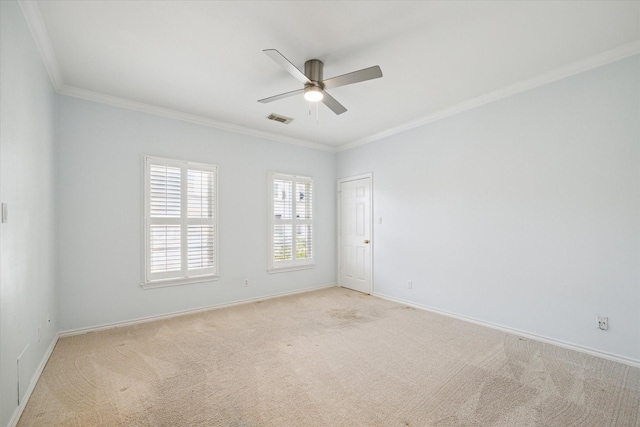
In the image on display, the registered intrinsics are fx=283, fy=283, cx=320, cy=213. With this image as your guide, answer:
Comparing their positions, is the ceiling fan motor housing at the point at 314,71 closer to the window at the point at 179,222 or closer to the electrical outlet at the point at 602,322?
the window at the point at 179,222

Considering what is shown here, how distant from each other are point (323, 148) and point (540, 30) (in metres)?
3.85

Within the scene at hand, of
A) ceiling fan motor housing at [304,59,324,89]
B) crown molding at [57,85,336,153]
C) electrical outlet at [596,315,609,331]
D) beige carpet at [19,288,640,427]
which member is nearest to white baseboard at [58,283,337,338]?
beige carpet at [19,288,640,427]

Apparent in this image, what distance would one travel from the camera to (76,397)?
218 cm

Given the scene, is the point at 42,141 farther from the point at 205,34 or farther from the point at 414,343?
the point at 414,343

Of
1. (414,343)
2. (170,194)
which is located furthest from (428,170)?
(170,194)

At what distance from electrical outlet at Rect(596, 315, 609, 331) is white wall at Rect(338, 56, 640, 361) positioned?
0.05m

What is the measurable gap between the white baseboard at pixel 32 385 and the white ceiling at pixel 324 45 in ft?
9.24

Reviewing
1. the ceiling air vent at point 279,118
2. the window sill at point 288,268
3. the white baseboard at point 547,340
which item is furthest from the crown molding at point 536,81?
the window sill at point 288,268

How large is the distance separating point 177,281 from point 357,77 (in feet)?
11.6

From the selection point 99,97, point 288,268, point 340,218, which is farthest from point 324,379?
point 99,97

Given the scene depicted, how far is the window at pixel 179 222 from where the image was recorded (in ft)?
12.6

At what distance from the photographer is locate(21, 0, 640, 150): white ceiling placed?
216 centimetres

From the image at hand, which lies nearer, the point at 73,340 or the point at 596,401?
the point at 596,401

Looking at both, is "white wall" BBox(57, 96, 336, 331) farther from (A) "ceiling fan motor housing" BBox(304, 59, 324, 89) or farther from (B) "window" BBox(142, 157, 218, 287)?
(A) "ceiling fan motor housing" BBox(304, 59, 324, 89)
